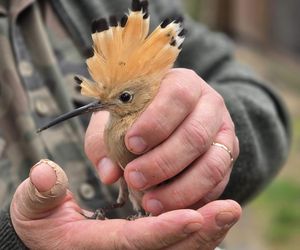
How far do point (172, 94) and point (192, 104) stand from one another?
0.06 metres

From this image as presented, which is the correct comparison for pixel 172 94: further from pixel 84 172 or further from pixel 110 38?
pixel 84 172

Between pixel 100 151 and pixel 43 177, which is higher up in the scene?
pixel 43 177

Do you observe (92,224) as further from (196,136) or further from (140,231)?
(196,136)

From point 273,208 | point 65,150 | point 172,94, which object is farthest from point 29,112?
point 273,208

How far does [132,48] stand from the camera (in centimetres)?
168

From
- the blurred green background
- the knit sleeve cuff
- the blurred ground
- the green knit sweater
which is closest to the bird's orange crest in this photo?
the knit sleeve cuff

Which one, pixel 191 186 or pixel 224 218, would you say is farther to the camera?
pixel 191 186

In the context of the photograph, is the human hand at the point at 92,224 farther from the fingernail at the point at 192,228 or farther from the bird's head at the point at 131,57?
the bird's head at the point at 131,57

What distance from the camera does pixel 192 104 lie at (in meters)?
1.62

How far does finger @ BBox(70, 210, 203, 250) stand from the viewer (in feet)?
4.68

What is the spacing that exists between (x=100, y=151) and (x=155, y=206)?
0.73ft

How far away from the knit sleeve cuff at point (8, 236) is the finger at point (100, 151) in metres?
0.23

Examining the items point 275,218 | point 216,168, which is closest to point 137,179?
point 216,168

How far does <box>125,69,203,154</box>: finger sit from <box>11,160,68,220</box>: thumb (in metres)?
0.17
